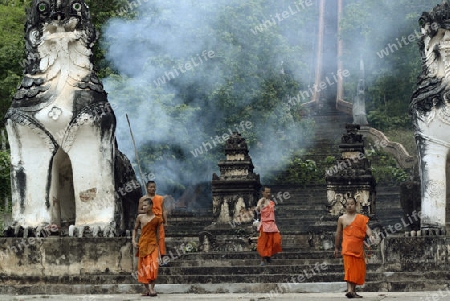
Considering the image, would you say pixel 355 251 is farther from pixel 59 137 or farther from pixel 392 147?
pixel 392 147

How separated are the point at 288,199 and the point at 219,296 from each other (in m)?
15.2

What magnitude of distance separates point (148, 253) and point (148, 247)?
87mm

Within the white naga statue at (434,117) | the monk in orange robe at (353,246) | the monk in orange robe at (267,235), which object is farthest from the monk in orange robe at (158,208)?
the white naga statue at (434,117)

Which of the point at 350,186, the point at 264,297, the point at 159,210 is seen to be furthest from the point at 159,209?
the point at 350,186

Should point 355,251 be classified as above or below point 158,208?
below

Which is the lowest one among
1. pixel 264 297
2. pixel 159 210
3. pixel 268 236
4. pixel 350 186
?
pixel 264 297

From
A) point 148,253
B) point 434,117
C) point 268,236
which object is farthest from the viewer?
point 268,236

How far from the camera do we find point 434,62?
59.2 feet

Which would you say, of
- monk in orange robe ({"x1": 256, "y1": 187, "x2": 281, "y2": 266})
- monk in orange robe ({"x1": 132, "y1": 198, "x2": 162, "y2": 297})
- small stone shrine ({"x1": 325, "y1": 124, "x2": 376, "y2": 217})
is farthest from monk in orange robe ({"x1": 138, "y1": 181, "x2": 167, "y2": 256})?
small stone shrine ({"x1": 325, "y1": 124, "x2": 376, "y2": 217})

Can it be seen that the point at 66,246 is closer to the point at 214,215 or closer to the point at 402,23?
the point at 214,215

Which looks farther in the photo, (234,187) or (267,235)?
(234,187)

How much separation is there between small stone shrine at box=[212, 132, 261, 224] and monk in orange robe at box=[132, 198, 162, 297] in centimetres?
1025

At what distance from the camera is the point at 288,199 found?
31.0 metres

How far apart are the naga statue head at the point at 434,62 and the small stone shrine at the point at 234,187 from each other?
9272 millimetres
